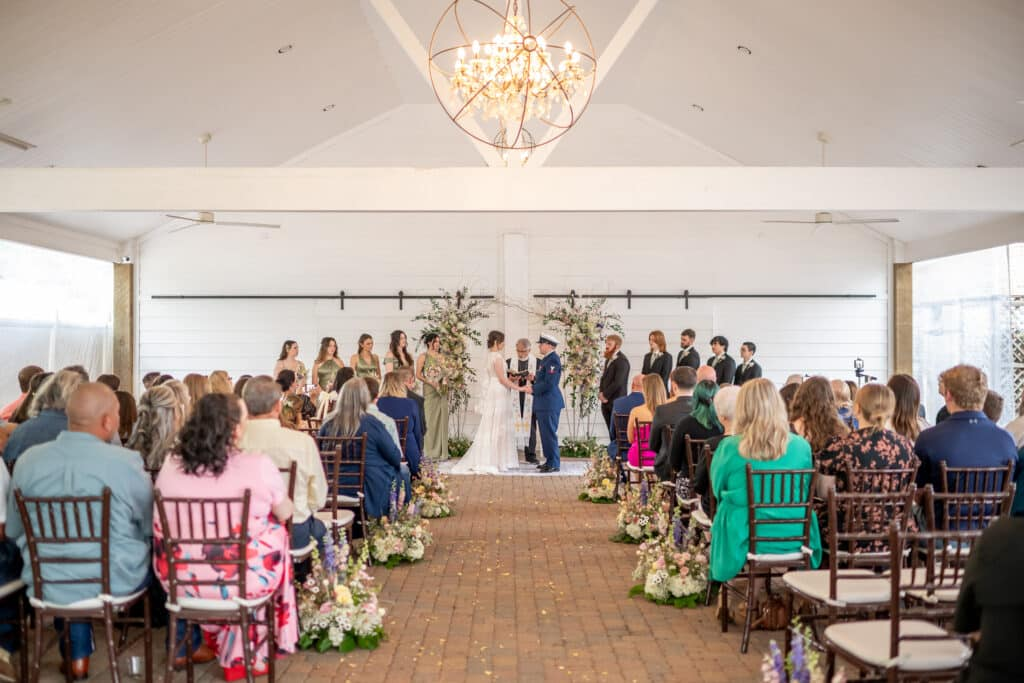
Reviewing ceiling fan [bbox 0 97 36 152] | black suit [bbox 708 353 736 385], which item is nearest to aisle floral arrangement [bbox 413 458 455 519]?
black suit [bbox 708 353 736 385]

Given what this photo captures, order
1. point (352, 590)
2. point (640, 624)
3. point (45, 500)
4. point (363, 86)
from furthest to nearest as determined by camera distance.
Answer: point (363, 86), point (640, 624), point (352, 590), point (45, 500)

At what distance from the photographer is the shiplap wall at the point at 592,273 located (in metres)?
14.1

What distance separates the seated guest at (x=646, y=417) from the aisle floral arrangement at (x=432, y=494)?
167 cm

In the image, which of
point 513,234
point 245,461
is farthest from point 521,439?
point 245,461

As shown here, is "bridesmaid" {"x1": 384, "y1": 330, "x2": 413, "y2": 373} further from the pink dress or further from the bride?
the pink dress

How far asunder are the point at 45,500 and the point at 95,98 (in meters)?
6.48

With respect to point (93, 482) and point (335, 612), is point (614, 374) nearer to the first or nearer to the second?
point (335, 612)

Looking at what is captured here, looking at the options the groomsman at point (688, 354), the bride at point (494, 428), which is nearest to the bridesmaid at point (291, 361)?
the bride at point (494, 428)

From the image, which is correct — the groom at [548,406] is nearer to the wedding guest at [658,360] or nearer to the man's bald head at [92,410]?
the wedding guest at [658,360]

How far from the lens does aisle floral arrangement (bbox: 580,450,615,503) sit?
9.07 m

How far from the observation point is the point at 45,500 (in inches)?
142

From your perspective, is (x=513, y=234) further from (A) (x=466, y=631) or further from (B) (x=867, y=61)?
(A) (x=466, y=631)

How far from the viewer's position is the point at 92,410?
12.3 feet

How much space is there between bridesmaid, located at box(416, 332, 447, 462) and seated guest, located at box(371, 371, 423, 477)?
4659 millimetres
